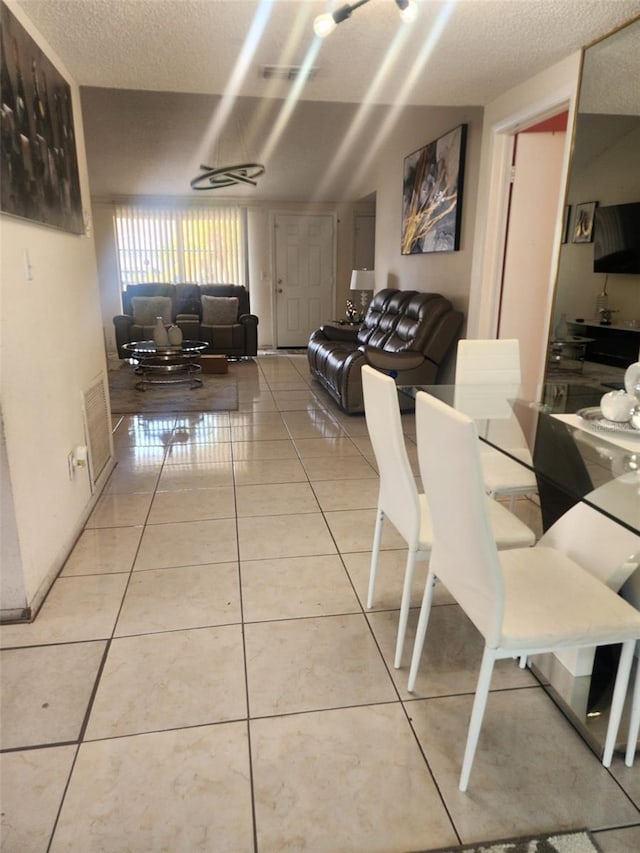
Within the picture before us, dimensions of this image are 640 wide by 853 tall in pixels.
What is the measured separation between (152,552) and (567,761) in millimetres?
1712

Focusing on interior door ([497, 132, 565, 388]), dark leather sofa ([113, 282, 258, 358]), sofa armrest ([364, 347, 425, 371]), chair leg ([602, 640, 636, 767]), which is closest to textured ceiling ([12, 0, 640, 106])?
interior door ([497, 132, 565, 388])

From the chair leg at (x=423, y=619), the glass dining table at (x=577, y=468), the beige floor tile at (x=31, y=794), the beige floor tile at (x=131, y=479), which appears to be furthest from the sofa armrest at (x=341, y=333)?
the beige floor tile at (x=31, y=794)

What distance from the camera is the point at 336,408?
489 centimetres

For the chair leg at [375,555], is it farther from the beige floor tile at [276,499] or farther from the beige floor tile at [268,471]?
the beige floor tile at [268,471]

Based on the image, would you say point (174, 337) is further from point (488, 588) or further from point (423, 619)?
point (488, 588)

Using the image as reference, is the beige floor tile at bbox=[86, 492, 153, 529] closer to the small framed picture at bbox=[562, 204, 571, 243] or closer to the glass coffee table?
the small framed picture at bbox=[562, 204, 571, 243]

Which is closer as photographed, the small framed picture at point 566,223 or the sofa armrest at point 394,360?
the small framed picture at point 566,223

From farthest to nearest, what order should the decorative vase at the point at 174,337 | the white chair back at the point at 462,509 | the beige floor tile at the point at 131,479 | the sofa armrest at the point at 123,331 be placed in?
the sofa armrest at the point at 123,331, the decorative vase at the point at 174,337, the beige floor tile at the point at 131,479, the white chair back at the point at 462,509

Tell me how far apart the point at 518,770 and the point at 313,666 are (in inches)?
24.7

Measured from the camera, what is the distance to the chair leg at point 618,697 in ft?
4.26

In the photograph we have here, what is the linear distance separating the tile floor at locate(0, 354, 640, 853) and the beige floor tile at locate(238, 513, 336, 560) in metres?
0.01

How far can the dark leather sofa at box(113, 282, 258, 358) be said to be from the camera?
7.29 meters

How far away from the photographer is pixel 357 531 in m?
2.57

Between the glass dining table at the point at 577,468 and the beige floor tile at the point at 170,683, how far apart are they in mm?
929
